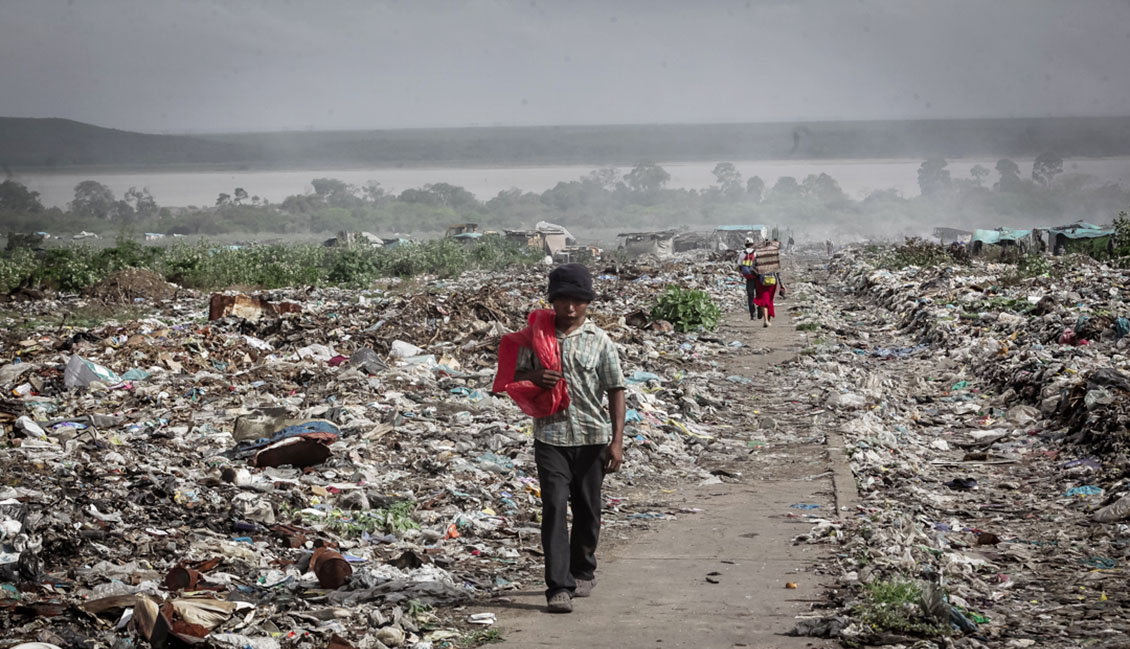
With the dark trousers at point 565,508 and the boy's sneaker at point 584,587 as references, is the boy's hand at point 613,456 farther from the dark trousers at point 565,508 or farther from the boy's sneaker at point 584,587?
the boy's sneaker at point 584,587

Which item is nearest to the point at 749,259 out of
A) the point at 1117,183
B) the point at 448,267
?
the point at 448,267

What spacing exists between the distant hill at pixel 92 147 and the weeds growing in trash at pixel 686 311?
13682 cm

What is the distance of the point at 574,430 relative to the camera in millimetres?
4734

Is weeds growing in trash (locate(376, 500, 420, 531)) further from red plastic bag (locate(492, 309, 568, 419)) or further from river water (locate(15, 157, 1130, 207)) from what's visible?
river water (locate(15, 157, 1130, 207))

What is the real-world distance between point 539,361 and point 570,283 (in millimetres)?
383

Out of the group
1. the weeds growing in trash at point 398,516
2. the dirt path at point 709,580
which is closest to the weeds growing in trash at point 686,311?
the dirt path at point 709,580

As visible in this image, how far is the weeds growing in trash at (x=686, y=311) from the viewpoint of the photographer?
16.4 meters

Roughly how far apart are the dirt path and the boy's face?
1.29m

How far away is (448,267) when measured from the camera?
34094 mm

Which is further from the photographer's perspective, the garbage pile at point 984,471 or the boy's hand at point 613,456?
the boy's hand at point 613,456

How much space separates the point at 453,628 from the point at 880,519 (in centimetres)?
270

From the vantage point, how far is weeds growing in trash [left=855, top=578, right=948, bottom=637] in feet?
13.6

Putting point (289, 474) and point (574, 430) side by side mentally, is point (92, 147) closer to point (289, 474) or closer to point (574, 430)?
point (289, 474)

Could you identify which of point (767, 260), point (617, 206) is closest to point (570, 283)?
point (767, 260)
